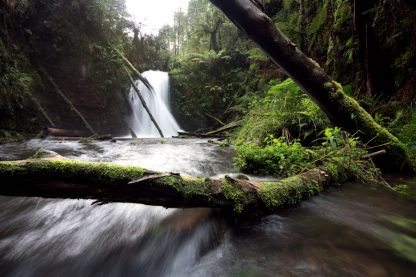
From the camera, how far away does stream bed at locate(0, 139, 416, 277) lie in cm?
174

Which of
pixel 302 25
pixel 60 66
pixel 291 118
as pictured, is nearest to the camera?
pixel 291 118

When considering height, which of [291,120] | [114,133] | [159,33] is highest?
[159,33]

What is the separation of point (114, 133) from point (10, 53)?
513cm

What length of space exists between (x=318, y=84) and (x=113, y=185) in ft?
10.6

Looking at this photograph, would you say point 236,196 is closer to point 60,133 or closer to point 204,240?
point 204,240

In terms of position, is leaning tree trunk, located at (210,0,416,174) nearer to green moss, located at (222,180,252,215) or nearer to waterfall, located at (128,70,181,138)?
green moss, located at (222,180,252,215)

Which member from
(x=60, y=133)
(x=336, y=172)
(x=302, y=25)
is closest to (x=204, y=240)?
(x=336, y=172)

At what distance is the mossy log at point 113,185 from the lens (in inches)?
70.8

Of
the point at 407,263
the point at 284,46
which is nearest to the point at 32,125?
the point at 284,46

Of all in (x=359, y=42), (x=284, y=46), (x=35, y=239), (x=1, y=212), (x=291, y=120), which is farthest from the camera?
(x=291, y=120)

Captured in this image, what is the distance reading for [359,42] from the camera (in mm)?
5266

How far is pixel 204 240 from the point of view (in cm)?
210

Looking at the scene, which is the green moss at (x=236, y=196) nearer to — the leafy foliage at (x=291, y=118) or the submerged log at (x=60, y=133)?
the leafy foliage at (x=291, y=118)

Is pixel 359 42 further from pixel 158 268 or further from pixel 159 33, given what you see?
pixel 159 33
